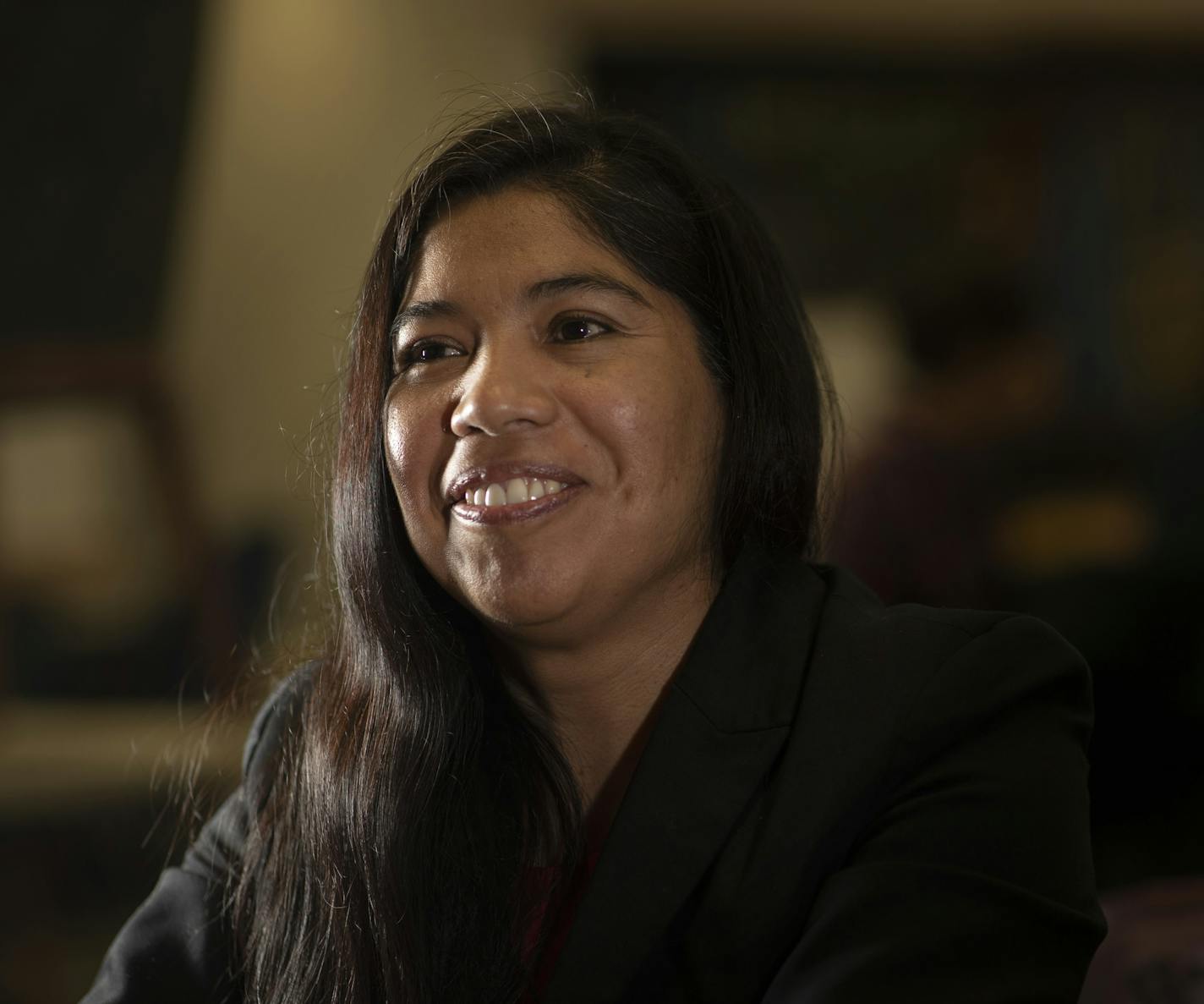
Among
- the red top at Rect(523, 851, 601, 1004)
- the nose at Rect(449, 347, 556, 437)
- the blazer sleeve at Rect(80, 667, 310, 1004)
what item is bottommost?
the blazer sleeve at Rect(80, 667, 310, 1004)

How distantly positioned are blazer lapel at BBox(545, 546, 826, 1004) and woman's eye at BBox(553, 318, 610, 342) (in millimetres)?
316

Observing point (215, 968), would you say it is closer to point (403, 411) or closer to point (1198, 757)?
point (403, 411)

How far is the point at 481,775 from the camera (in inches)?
55.8

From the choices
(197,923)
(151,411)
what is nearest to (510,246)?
(197,923)

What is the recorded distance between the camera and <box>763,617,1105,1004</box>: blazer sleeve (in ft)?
3.39

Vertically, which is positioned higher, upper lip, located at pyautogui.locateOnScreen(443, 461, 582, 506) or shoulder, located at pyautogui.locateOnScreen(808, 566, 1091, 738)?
upper lip, located at pyautogui.locateOnScreen(443, 461, 582, 506)

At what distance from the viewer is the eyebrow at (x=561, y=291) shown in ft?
4.27

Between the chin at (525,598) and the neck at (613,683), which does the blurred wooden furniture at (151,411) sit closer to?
the neck at (613,683)

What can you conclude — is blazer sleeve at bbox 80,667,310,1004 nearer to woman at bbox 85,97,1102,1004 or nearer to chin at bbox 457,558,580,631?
woman at bbox 85,97,1102,1004

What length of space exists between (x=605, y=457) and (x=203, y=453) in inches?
137

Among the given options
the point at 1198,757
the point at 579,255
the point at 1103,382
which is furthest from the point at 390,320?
the point at 1103,382

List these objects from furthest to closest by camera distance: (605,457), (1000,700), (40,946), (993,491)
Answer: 1. (993,491)
2. (40,946)
3. (605,457)
4. (1000,700)

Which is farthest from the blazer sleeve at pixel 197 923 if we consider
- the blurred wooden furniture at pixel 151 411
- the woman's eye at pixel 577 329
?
the blurred wooden furniture at pixel 151 411

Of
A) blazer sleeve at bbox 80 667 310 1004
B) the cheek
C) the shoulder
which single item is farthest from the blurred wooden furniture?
the shoulder
